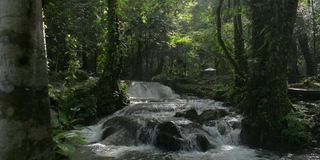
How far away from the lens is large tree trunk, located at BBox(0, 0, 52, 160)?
1.82 metres

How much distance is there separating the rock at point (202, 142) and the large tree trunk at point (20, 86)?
780 cm

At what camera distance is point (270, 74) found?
9125mm

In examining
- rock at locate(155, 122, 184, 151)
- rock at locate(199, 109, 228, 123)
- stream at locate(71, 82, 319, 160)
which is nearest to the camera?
stream at locate(71, 82, 319, 160)

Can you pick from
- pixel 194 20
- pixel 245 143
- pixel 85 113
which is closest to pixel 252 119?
pixel 245 143

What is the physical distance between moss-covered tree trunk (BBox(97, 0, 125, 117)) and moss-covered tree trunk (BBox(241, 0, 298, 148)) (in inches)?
238

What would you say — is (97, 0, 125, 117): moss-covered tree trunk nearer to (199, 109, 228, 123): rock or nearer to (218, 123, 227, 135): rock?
(199, 109, 228, 123): rock

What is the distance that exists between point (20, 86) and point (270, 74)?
26.6 ft

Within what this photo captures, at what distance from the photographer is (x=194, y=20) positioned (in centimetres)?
3253

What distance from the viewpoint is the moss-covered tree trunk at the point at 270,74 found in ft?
29.4

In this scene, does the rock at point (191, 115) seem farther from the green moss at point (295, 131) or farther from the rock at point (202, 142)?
the green moss at point (295, 131)

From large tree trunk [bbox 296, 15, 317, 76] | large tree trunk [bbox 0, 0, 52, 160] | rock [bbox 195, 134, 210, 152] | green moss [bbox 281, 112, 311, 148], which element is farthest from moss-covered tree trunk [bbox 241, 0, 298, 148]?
large tree trunk [bbox 296, 15, 317, 76]

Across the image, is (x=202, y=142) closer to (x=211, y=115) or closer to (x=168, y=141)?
(x=168, y=141)

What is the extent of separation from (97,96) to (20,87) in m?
12.1

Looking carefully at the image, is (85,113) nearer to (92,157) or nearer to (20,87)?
(92,157)
